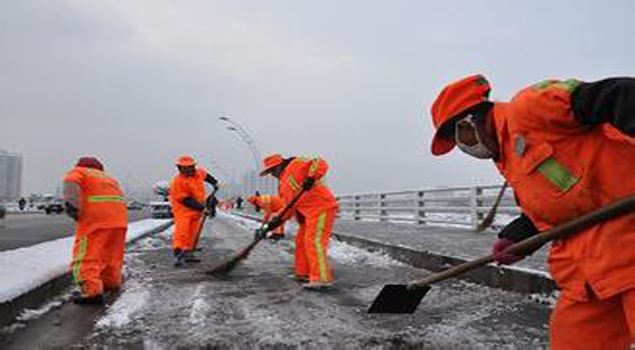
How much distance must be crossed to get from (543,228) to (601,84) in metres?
0.60

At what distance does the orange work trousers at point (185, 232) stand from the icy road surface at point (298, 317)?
3.22 feet

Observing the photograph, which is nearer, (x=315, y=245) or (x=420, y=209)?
(x=315, y=245)

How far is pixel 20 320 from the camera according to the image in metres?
3.74

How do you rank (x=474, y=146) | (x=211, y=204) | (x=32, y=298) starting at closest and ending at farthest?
1. (x=474, y=146)
2. (x=32, y=298)
3. (x=211, y=204)

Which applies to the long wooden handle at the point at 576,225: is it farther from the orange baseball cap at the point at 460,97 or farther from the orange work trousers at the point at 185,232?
the orange work trousers at the point at 185,232

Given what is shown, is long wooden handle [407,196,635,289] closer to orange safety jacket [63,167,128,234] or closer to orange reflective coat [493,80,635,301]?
orange reflective coat [493,80,635,301]

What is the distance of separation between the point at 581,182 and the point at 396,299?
138cm

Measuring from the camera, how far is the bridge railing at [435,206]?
10.7m

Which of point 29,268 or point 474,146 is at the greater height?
point 474,146

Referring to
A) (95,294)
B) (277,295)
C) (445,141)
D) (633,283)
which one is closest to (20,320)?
(95,294)

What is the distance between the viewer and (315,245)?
5.06m

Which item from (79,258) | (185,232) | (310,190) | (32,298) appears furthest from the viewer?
(185,232)

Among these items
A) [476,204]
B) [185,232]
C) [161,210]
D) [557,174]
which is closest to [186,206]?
[185,232]

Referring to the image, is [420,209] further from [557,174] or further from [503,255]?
[557,174]
